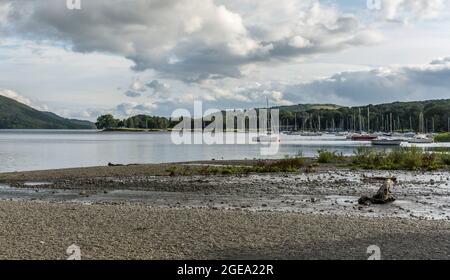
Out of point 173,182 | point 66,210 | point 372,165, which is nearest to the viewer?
point 66,210

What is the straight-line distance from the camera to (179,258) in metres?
10.5

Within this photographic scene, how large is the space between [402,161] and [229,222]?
29.2 meters

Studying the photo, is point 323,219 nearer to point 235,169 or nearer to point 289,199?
point 289,199

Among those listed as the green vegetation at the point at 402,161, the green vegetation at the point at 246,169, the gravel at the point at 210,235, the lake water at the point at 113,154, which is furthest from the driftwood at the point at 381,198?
the lake water at the point at 113,154

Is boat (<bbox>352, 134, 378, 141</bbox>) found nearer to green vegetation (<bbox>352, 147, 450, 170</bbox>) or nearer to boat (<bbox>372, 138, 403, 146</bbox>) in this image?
boat (<bbox>372, 138, 403, 146</bbox>)

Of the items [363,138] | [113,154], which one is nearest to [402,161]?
[113,154]

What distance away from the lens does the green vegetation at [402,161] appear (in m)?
40.1

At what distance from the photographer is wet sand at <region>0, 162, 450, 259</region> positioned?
11195mm

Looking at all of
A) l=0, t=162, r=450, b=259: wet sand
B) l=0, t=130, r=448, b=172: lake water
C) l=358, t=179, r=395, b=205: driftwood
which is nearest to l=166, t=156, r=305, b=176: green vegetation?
l=0, t=162, r=450, b=259: wet sand

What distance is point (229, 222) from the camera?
1487 cm
